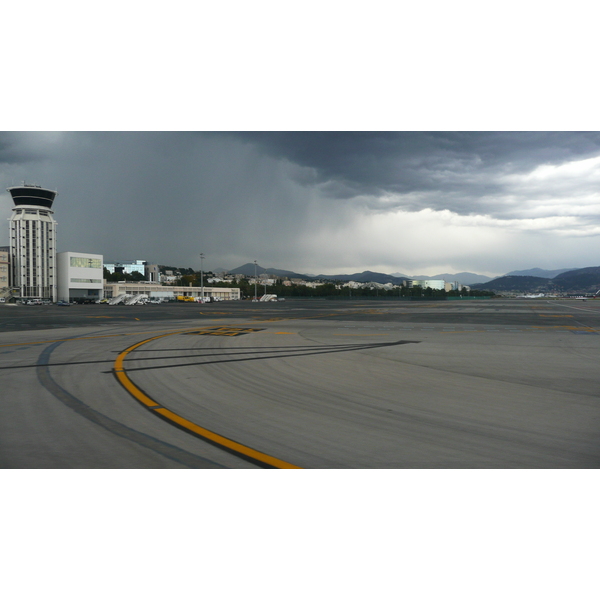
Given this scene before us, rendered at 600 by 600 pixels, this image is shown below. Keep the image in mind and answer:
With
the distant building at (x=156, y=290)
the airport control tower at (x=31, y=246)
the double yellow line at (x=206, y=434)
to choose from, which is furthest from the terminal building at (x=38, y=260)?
the double yellow line at (x=206, y=434)

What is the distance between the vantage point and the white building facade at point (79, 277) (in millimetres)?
106938

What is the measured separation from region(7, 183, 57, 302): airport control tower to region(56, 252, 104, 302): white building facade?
94.3 inches

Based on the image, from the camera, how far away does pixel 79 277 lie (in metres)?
108

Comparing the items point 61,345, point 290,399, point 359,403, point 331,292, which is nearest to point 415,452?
point 359,403

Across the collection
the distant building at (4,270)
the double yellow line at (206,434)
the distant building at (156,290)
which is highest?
the distant building at (4,270)

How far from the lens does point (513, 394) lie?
7645 mm

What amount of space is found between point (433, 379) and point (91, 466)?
6.69 m

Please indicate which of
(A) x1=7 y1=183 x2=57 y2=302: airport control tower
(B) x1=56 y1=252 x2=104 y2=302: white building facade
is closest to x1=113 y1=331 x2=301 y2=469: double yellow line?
(B) x1=56 y1=252 x2=104 y2=302: white building facade

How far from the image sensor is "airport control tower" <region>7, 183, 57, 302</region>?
106 meters

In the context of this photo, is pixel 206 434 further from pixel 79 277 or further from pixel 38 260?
pixel 38 260

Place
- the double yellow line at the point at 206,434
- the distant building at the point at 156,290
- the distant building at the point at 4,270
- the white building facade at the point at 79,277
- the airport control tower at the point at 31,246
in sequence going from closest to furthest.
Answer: the double yellow line at the point at 206,434 < the distant building at the point at 4,270 < the airport control tower at the point at 31,246 < the white building facade at the point at 79,277 < the distant building at the point at 156,290

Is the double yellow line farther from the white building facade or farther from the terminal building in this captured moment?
the white building facade

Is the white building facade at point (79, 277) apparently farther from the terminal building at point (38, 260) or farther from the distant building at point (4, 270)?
the distant building at point (4, 270)

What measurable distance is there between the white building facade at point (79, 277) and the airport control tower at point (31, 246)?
2.40m
